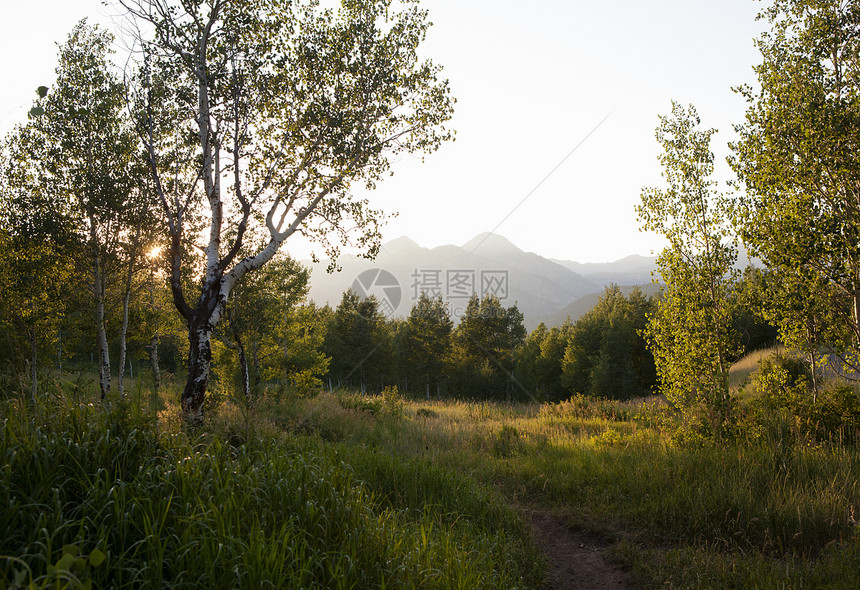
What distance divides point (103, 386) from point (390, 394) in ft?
36.1

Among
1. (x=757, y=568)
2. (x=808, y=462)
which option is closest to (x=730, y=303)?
(x=808, y=462)

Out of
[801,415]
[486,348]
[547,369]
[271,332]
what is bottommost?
[547,369]

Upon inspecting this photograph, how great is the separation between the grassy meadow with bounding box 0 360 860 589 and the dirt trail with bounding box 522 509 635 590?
0.53 ft

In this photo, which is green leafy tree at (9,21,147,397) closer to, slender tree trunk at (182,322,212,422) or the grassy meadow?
slender tree trunk at (182,322,212,422)

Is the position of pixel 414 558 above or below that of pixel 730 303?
below

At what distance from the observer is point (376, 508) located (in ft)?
18.4

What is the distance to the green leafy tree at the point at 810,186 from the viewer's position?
7121mm

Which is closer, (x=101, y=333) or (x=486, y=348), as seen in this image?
(x=101, y=333)

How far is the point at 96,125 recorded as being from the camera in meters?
15.3

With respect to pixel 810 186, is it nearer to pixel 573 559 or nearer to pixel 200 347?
pixel 573 559

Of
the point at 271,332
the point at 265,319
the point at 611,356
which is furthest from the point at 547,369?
the point at 265,319

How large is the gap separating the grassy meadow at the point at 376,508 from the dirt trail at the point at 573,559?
0.16 m

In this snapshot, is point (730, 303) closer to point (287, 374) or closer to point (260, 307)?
point (260, 307)

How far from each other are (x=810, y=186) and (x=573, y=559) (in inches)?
315
